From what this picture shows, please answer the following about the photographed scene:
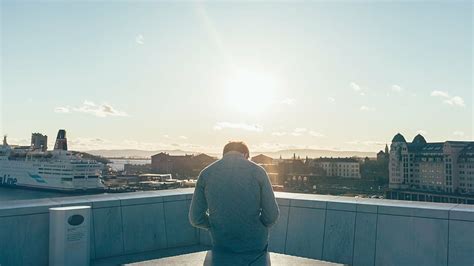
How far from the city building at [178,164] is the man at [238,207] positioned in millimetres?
86373

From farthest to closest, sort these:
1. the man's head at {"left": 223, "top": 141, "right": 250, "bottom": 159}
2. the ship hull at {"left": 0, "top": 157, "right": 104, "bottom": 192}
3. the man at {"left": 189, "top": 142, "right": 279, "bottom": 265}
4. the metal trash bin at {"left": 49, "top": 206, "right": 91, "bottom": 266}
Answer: the ship hull at {"left": 0, "top": 157, "right": 104, "bottom": 192}
the metal trash bin at {"left": 49, "top": 206, "right": 91, "bottom": 266}
the man's head at {"left": 223, "top": 141, "right": 250, "bottom": 159}
the man at {"left": 189, "top": 142, "right": 279, "bottom": 265}

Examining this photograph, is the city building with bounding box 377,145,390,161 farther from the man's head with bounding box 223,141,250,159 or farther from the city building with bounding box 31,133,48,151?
the man's head with bounding box 223,141,250,159

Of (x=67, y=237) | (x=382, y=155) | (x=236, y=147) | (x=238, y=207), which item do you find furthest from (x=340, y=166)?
(x=238, y=207)

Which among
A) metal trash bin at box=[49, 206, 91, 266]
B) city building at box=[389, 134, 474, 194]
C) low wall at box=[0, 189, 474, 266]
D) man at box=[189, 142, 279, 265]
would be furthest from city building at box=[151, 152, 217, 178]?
man at box=[189, 142, 279, 265]

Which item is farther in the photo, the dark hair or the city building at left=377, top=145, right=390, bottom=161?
the city building at left=377, top=145, right=390, bottom=161

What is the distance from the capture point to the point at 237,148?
3473mm

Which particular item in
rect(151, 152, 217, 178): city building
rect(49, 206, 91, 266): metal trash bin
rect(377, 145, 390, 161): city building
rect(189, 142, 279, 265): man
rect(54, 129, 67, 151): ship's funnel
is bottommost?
rect(151, 152, 217, 178): city building

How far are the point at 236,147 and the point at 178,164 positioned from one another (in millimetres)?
95631

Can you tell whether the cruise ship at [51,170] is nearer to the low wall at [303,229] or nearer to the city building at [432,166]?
the low wall at [303,229]

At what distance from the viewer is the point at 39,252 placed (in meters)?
5.54

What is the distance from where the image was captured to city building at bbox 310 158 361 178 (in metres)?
95.6

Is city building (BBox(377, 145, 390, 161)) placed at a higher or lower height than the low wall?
lower

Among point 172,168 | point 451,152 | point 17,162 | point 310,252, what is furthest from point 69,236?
point 172,168

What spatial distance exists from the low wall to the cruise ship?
2034 inches
